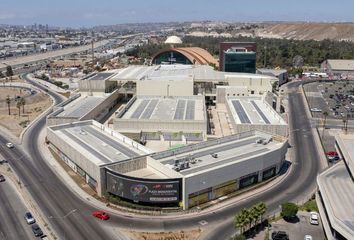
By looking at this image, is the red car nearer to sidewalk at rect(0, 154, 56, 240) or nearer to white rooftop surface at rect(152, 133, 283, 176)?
sidewalk at rect(0, 154, 56, 240)

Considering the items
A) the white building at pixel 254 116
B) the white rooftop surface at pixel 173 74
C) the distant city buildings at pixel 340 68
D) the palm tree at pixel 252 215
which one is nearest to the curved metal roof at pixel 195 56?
the white rooftop surface at pixel 173 74

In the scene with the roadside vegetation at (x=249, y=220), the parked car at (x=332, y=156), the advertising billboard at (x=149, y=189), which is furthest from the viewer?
the parked car at (x=332, y=156)

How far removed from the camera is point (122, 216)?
161ft

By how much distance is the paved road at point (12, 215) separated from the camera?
4456 centimetres

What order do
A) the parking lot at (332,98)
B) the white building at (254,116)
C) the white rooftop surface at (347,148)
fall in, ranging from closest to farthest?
the white rooftop surface at (347,148)
the white building at (254,116)
the parking lot at (332,98)

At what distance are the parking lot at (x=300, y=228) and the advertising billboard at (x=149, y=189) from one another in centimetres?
1262

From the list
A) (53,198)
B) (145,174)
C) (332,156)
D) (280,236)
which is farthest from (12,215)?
(332,156)

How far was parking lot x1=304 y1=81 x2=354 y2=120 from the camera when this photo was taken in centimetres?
10228

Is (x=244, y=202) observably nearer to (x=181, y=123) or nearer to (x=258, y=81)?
(x=181, y=123)

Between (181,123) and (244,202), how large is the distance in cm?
2634

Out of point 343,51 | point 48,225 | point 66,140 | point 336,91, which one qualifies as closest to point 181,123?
point 66,140

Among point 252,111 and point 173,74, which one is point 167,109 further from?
point 173,74

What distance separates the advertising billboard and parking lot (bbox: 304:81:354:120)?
6149 centimetres

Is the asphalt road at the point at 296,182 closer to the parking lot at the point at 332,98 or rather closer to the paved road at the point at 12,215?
the parking lot at the point at 332,98
